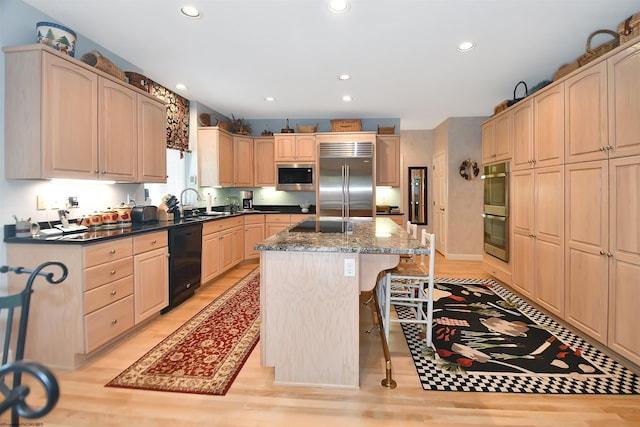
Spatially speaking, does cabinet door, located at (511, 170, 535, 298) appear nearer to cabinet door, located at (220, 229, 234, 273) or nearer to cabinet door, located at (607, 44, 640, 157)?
cabinet door, located at (607, 44, 640, 157)

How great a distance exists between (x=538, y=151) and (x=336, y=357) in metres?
2.87

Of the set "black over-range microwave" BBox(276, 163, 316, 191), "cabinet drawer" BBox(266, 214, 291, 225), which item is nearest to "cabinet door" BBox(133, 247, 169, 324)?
"cabinet drawer" BBox(266, 214, 291, 225)

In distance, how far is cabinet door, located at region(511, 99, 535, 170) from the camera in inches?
131

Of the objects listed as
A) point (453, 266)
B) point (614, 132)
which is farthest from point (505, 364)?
point (453, 266)

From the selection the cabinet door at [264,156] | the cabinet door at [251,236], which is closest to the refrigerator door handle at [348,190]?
the cabinet door at [264,156]

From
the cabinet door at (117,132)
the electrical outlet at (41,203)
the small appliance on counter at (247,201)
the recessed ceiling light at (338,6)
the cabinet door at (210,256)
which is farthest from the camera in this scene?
the small appliance on counter at (247,201)

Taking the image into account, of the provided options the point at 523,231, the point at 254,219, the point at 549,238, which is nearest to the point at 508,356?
the point at 549,238

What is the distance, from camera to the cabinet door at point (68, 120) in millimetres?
2221

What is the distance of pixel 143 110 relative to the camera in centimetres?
317

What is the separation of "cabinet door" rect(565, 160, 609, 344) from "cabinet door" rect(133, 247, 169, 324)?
12.1ft

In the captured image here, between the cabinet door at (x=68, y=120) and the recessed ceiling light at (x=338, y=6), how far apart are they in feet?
6.49

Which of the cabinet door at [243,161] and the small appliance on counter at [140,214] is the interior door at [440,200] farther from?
the small appliance on counter at [140,214]

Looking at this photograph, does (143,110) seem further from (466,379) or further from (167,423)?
(466,379)

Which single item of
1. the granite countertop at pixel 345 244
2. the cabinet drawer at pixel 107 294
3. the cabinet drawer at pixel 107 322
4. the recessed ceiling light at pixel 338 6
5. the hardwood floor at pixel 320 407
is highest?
the recessed ceiling light at pixel 338 6
